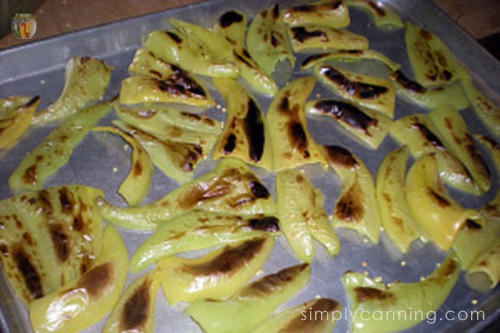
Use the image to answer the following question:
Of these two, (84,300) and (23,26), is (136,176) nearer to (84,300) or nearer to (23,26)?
(84,300)

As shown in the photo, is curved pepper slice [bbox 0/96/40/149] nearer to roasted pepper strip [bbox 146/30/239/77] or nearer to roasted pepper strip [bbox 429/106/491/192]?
roasted pepper strip [bbox 146/30/239/77]

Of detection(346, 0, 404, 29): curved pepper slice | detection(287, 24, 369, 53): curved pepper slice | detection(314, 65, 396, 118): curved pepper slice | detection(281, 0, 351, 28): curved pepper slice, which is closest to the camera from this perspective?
detection(314, 65, 396, 118): curved pepper slice

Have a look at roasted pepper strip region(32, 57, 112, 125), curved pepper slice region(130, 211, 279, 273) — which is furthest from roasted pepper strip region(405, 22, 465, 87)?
roasted pepper strip region(32, 57, 112, 125)

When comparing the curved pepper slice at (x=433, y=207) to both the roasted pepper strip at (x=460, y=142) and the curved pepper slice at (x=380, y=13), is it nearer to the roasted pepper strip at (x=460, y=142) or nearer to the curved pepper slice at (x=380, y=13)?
the roasted pepper strip at (x=460, y=142)

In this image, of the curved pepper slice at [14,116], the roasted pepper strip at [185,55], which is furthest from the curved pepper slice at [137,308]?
the roasted pepper strip at [185,55]

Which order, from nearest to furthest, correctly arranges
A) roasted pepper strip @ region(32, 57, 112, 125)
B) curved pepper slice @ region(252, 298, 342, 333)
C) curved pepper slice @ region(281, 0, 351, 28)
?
curved pepper slice @ region(252, 298, 342, 333)
roasted pepper strip @ region(32, 57, 112, 125)
curved pepper slice @ region(281, 0, 351, 28)

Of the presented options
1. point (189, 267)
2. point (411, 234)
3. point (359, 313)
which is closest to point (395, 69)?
point (411, 234)
